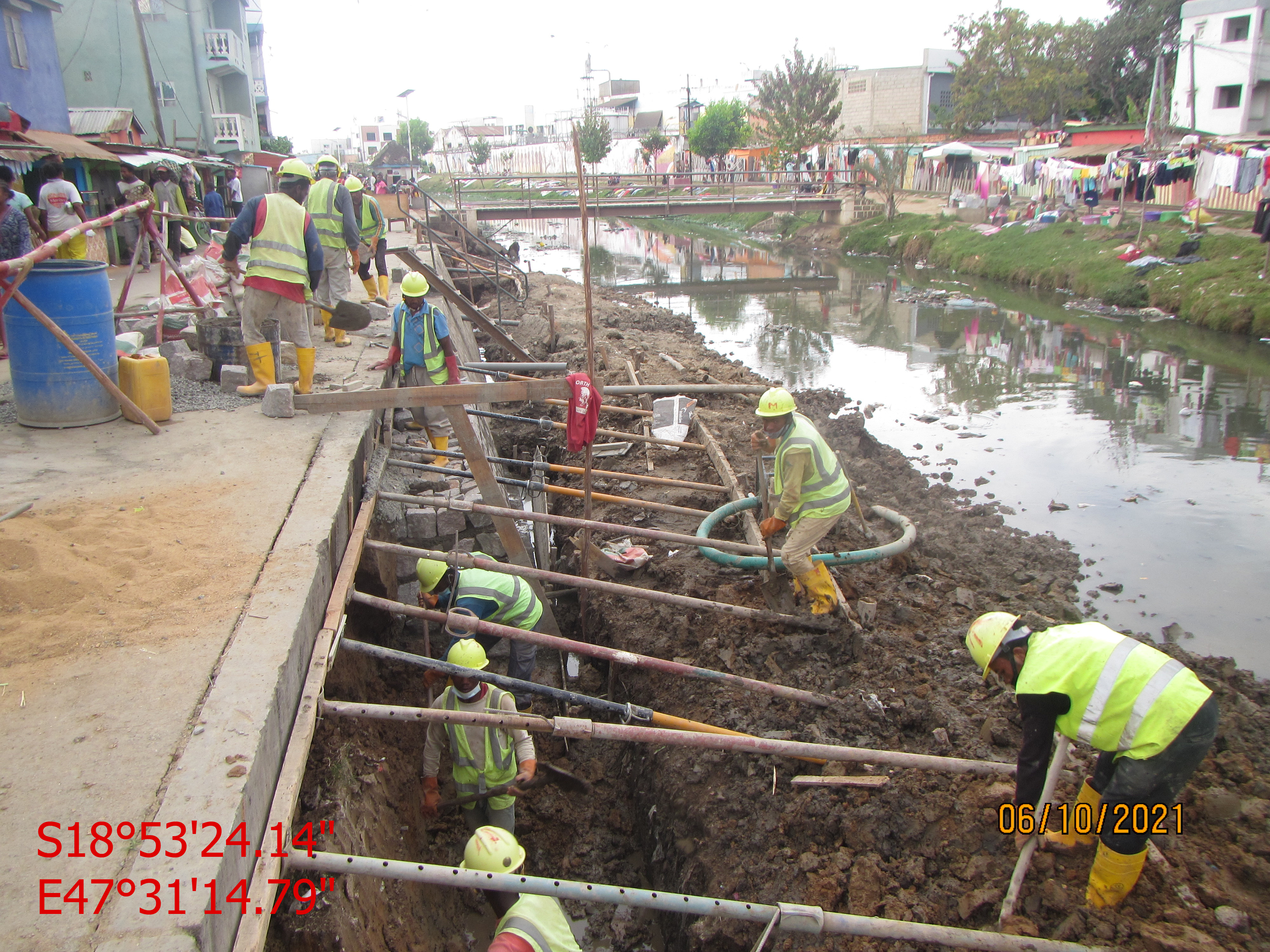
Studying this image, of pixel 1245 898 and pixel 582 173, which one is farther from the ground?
pixel 582 173

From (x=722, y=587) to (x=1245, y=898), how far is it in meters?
3.59

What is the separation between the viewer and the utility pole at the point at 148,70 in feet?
71.5

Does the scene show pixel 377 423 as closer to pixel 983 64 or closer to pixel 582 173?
pixel 582 173

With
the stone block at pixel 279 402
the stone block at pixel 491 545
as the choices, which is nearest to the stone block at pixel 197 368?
the stone block at pixel 279 402

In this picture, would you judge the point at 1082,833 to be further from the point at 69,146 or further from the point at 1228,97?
the point at 1228,97

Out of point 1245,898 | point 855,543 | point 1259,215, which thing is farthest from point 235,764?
point 1259,215

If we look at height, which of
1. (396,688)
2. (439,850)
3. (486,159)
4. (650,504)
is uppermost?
(486,159)

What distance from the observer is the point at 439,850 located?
470 cm

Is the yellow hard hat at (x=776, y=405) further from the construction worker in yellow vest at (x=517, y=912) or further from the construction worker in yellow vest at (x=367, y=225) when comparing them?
the construction worker in yellow vest at (x=367, y=225)

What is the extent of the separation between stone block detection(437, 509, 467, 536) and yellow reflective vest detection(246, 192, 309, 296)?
2.18 meters

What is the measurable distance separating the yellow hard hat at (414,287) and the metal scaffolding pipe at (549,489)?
57.2 inches

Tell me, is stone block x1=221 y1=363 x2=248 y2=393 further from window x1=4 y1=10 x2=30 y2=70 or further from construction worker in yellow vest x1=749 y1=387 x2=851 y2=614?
window x1=4 y1=10 x2=30 y2=70
